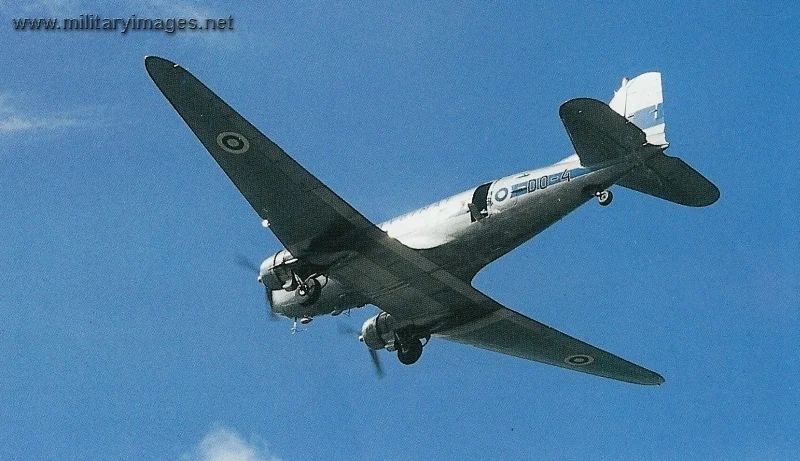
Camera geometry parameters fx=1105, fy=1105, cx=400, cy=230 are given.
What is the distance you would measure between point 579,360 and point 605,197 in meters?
9.42

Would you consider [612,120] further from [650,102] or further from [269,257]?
[269,257]

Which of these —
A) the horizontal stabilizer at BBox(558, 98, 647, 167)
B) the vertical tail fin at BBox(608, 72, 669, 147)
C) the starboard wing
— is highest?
the vertical tail fin at BBox(608, 72, 669, 147)

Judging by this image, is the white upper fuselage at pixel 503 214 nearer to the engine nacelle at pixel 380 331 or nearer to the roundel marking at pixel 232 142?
the engine nacelle at pixel 380 331

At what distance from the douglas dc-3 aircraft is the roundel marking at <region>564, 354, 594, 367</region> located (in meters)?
3.16

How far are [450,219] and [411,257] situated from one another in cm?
147

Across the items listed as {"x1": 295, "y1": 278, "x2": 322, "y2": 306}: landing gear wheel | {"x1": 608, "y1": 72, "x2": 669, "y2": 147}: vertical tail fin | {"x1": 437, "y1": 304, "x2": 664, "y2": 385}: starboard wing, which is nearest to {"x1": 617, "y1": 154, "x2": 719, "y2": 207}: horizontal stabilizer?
{"x1": 608, "y1": 72, "x2": 669, "y2": 147}: vertical tail fin

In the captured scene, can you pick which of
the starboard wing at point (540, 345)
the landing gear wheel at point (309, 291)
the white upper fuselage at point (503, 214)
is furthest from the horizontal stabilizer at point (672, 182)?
the landing gear wheel at point (309, 291)

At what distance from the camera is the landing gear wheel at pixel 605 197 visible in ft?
84.9

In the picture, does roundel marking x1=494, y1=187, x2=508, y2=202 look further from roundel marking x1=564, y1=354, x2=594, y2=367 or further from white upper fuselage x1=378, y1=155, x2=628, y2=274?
roundel marking x1=564, y1=354, x2=594, y2=367

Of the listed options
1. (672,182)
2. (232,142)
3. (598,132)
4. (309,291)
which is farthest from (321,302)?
(672,182)

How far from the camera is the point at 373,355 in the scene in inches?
1267

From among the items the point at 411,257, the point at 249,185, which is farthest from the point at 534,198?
the point at 249,185

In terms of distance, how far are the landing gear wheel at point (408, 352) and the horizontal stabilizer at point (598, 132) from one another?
8.41m

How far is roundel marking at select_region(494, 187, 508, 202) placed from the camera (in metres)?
27.2
